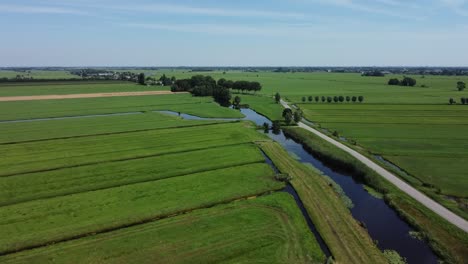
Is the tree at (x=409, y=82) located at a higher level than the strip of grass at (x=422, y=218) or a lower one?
higher

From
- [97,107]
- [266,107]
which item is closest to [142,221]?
[266,107]

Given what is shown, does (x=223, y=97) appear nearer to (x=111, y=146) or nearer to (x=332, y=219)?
(x=111, y=146)

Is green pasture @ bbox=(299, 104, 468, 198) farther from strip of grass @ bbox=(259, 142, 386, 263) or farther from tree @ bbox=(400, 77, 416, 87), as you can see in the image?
tree @ bbox=(400, 77, 416, 87)

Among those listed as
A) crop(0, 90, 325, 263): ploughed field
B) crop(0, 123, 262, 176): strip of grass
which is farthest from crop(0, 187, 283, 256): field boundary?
crop(0, 123, 262, 176): strip of grass

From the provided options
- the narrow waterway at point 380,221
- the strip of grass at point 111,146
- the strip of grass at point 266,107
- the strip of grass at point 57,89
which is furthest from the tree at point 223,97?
the narrow waterway at point 380,221

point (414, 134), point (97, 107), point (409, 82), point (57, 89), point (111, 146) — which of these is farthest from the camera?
point (409, 82)

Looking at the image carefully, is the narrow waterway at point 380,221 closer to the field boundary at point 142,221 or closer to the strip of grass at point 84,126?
the field boundary at point 142,221

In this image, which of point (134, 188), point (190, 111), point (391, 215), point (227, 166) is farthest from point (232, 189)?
point (190, 111)
